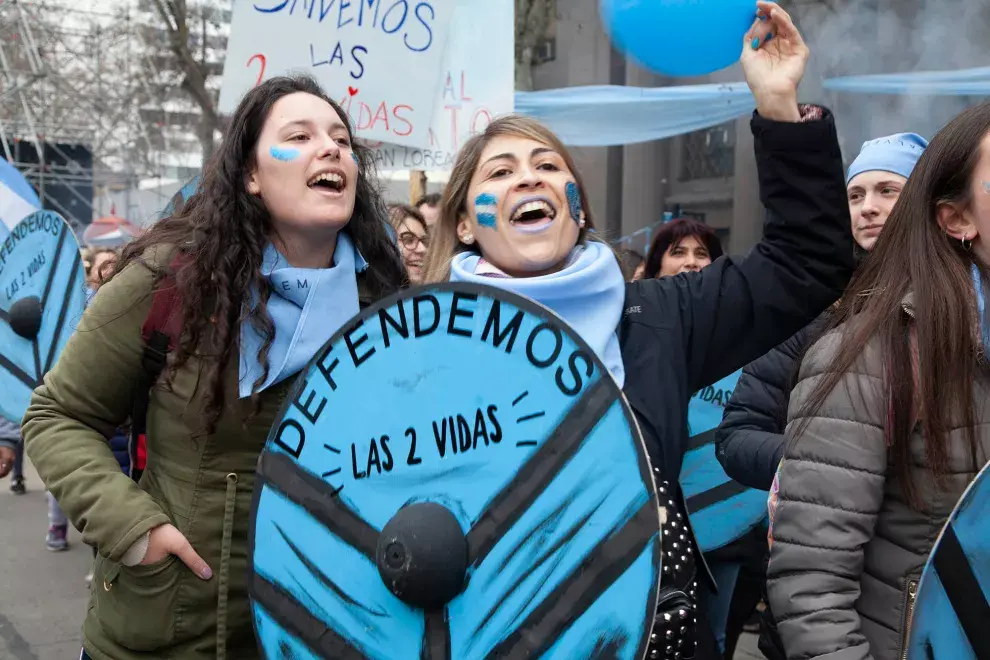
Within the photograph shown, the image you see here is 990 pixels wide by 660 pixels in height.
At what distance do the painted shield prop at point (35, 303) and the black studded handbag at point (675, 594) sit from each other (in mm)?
2368

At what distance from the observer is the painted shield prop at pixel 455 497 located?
3.81 ft

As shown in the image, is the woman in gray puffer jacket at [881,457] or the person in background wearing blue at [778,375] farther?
the person in background wearing blue at [778,375]

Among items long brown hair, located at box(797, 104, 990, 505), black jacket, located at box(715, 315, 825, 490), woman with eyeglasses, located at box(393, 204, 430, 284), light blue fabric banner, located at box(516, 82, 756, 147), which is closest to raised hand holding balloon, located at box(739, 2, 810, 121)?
long brown hair, located at box(797, 104, 990, 505)

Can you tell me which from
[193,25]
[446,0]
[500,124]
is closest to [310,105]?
[500,124]

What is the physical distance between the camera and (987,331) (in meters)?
1.49

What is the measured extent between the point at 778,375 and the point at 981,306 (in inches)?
38.5

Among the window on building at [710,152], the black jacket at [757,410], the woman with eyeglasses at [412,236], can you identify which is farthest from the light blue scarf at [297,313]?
the window on building at [710,152]

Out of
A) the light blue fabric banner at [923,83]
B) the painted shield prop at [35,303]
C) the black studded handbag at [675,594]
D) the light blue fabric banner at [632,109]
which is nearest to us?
the black studded handbag at [675,594]

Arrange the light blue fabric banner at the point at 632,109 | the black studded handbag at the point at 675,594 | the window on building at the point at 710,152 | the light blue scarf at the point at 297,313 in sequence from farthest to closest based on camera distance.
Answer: the window on building at the point at 710,152 → the light blue fabric banner at the point at 632,109 → the light blue scarf at the point at 297,313 → the black studded handbag at the point at 675,594

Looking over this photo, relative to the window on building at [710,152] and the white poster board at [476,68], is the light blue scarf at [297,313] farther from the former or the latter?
the window on building at [710,152]

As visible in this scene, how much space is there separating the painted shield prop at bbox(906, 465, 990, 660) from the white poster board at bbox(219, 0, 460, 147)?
3275 mm

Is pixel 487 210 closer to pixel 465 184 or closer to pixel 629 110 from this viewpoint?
pixel 465 184

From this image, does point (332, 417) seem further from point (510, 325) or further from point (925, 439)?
point (925, 439)

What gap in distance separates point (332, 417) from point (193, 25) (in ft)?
59.4
